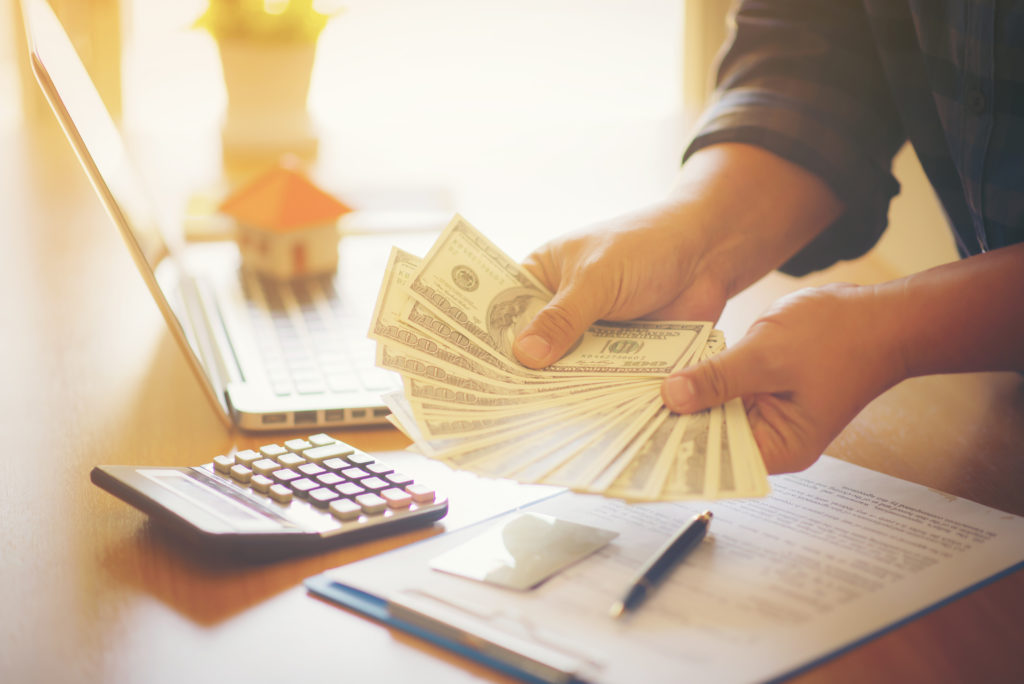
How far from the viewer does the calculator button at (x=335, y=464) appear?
0.60 metres

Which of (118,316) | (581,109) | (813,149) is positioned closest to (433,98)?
(581,109)

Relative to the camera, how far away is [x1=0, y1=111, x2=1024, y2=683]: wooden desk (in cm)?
43

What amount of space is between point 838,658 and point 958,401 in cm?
55

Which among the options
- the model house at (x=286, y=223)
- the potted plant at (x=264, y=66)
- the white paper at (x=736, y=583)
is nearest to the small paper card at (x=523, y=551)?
the white paper at (x=736, y=583)

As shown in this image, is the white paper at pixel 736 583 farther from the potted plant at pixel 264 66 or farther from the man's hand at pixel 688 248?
the potted plant at pixel 264 66

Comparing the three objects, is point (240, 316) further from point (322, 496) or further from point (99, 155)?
point (322, 496)

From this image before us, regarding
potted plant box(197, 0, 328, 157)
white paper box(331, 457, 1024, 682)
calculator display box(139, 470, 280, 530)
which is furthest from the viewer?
potted plant box(197, 0, 328, 157)

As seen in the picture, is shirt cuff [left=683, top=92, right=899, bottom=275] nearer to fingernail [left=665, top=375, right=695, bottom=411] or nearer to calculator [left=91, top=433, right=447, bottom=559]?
fingernail [left=665, top=375, right=695, bottom=411]

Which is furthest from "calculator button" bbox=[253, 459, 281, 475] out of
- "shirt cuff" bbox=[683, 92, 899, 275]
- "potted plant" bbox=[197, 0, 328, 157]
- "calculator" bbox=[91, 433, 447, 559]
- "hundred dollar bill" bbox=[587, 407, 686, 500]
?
"potted plant" bbox=[197, 0, 328, 157]

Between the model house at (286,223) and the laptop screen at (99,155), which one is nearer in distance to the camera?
the laptop screen at (99,155)

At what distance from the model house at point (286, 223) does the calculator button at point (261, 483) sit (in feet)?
2.15

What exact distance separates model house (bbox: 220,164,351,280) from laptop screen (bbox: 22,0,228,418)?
0.23 metres

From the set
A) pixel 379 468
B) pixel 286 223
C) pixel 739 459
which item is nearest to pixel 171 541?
pixel 379 468

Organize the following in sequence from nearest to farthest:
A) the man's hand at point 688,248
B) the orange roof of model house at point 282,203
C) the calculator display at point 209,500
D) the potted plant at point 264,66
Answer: the calculator display at point 209,500 → the man's hand at point 688,248 → the orange roof of model house at point 282,203 → the potted plant at point 264,66
